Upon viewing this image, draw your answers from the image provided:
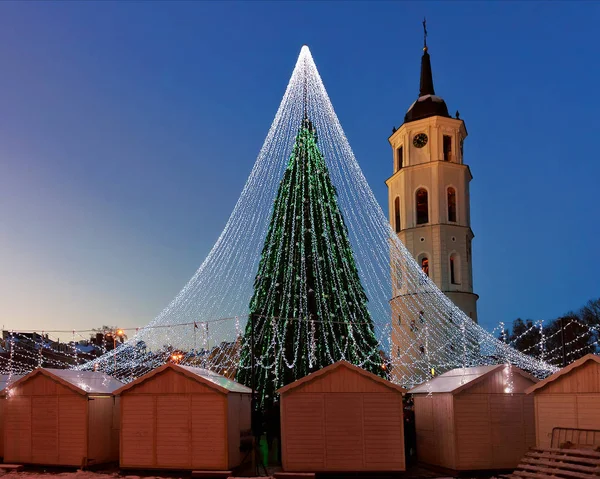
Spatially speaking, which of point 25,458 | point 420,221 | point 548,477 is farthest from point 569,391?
point 420,221

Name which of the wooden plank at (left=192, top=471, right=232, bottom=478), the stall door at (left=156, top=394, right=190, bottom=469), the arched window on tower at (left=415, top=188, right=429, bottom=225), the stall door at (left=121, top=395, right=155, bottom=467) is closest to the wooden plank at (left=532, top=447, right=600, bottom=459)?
the wooden plank at (left=192, top=471, right=232, bottom=478)

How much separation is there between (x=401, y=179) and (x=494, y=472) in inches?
1311

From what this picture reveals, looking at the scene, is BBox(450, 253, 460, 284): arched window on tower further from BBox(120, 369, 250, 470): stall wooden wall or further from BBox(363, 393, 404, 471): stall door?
BBox(120, 369, 250, 470): stall wooden wall

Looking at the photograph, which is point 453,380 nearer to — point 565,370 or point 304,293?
point 565,370

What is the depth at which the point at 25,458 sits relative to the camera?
19906 millimetres

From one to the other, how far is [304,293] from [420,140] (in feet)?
91.0

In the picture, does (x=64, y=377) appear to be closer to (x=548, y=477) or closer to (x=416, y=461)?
(x=416, y=461)

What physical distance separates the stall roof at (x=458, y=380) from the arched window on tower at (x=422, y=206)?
27685 millimetres

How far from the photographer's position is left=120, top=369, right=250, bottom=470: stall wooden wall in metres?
18.0

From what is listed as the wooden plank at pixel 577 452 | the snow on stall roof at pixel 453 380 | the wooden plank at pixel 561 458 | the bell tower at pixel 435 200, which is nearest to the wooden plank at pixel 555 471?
the wooden plank at pixel 561 458

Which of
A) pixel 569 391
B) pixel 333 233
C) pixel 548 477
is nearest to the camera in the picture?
pixel 548 477

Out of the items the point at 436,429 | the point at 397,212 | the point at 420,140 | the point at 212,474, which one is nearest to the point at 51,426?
the point at 212,474

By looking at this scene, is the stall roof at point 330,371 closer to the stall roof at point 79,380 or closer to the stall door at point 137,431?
the stall door at point 137,431

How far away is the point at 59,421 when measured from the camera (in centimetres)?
1961
